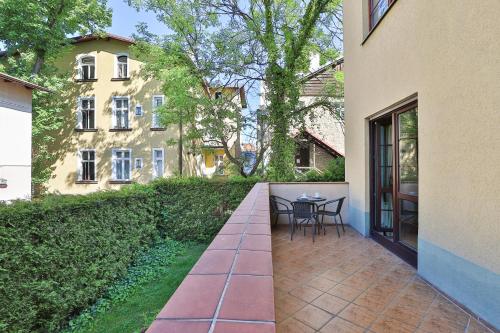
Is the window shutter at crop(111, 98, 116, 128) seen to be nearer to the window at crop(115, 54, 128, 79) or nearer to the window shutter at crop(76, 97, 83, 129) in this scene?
the window at crop(115, 54, 128, 79)

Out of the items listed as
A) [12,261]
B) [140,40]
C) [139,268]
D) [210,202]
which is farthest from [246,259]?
[140,40]

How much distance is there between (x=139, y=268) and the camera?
5660 mm

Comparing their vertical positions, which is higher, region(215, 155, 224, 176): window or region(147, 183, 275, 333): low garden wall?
region(215, 155, 224, 176): window

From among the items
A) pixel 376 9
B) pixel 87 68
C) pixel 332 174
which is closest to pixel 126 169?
pixel 87 68

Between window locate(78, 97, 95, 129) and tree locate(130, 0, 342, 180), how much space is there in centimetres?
666

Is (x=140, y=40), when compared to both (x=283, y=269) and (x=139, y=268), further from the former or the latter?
(x=283, y=269)

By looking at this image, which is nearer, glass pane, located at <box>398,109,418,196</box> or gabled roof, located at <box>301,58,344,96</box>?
glass pane, located at <box>398,109,418,196</box>

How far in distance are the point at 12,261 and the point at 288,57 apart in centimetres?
950

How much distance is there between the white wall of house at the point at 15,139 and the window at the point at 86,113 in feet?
14.3

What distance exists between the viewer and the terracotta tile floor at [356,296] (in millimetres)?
2275

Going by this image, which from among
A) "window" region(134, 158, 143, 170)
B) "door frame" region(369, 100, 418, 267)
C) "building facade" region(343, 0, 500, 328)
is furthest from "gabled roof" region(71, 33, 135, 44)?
"door frame" region(369, 100, 418, 267)

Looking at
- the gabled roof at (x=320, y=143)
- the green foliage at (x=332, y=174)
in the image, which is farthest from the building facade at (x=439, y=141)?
the gabled roof at (x=320, y=143)

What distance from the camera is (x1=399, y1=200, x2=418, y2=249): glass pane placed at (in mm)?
3787

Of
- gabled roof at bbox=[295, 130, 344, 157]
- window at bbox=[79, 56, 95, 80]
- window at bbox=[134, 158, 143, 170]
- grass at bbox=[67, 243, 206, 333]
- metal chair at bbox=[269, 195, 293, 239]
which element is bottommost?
grass at bbox=[67, 243, 206, 333]
